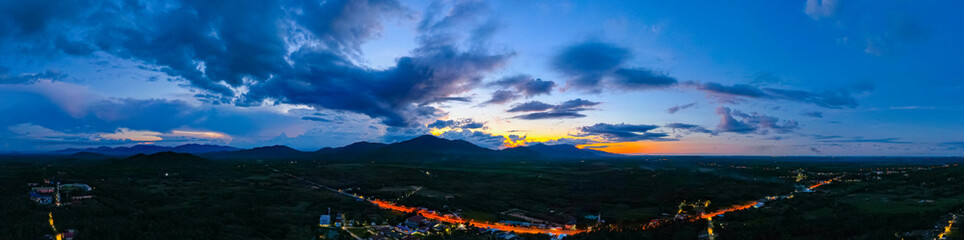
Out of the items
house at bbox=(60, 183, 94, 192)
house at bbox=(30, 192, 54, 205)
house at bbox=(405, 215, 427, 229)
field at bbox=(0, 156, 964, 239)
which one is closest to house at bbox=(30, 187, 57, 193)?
house at bbox=(60, 183, 94, 192)

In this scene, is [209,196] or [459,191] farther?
[459,191]

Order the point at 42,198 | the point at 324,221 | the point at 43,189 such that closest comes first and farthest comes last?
the point at 324,221 < the point at 42,198 < the point at 43,189

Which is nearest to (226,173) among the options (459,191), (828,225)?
(459,191)

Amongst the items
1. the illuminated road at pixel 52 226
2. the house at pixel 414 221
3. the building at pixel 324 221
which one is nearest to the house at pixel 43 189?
the illuminated road at pixel 52 226

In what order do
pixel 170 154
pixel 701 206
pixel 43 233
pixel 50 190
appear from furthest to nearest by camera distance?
1. pixel 170 154
2. pixel 701 206
3. pixel 50 190
4. pixel 43 233

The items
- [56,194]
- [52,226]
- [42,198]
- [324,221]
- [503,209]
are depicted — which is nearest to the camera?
[52,226]

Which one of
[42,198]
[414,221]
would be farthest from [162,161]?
[414,221]

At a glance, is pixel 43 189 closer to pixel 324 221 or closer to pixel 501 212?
pixel 324 221

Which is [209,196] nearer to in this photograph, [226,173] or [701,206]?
[226,173]

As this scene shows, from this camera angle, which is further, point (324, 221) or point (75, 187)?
point (75, 187)

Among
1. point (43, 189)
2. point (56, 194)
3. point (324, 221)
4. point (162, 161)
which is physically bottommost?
point (324, 221)

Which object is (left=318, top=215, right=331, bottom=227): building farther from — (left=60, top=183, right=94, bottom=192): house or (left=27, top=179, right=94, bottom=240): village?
(left=60, top=183, right=94, bottom=192): house
